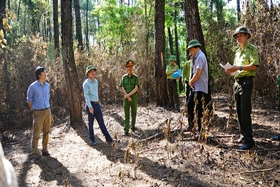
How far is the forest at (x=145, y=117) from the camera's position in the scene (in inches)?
164

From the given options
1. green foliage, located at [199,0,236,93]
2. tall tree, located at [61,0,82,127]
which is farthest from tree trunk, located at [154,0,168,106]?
tall tree, located at [61,0,82,127]

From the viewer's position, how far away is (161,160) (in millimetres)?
4641

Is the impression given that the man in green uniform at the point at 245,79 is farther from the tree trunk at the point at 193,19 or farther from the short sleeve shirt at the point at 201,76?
the tree trunk at the point at 193,19

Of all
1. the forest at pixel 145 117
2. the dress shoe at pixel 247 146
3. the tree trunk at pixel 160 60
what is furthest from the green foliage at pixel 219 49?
the dress shoe at pixel 247 146

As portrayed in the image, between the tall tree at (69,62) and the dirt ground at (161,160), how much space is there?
1106 mm

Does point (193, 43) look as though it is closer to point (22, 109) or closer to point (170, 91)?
point (170, 91)

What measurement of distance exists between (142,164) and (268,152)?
213cm

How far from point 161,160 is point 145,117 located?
3.47 metres

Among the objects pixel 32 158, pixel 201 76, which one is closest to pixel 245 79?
pixel 201 76

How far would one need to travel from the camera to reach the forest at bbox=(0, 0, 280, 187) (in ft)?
13.7

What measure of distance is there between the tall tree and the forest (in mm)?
30

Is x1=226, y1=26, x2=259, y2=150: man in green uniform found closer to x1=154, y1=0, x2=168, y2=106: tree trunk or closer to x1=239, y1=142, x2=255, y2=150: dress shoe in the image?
x1=239, y1=142, x2=255, y2=150: dress shoe

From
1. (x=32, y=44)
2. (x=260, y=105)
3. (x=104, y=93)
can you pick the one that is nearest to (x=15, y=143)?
(x=104, y=93)

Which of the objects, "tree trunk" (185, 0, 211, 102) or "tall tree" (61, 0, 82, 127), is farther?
"tall tree" (61, 0, 82, 127)
